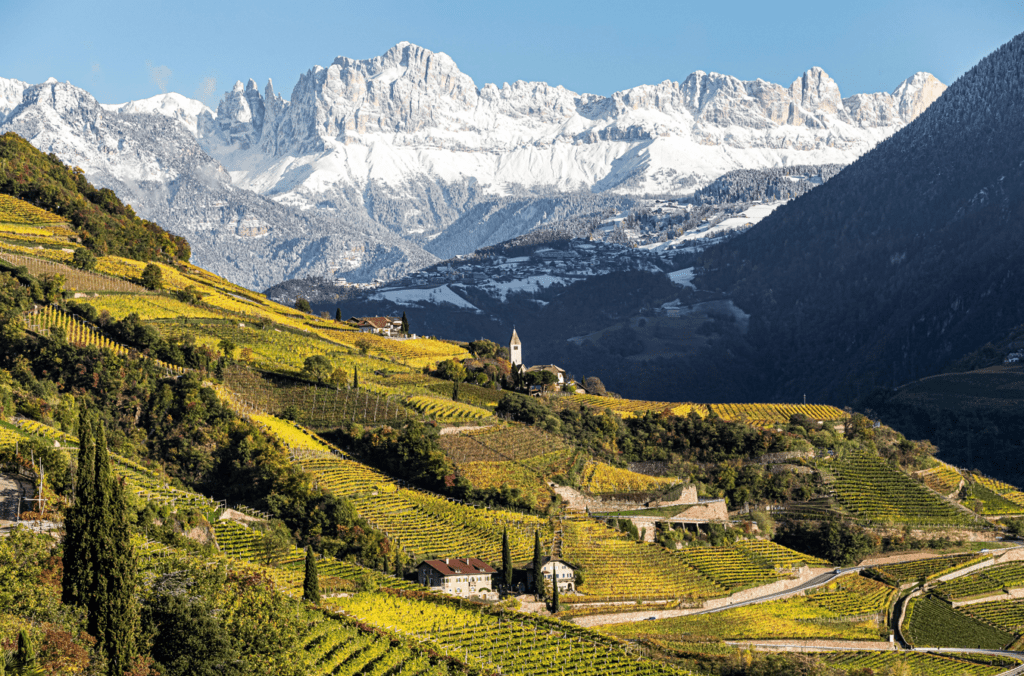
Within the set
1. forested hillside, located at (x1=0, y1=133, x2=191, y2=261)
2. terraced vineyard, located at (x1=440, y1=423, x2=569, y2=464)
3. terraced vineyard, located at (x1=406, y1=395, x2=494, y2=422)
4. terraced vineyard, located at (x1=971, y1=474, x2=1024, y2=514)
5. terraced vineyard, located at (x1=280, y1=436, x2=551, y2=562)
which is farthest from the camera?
forested hillside, located at (x1=0, y1=133, x2=191, y2=261)

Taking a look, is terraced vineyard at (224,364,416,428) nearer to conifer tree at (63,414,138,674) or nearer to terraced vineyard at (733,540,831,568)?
terraced vineyard at (733,540,831,568)

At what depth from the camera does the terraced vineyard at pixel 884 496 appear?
3221 inches

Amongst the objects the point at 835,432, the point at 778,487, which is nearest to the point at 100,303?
the point at 778,487

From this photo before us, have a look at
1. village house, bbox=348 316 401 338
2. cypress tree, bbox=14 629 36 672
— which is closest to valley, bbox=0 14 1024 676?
cypress tree, bbox=14 629 36 672

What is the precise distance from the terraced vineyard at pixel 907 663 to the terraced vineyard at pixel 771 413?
39260 millimetres

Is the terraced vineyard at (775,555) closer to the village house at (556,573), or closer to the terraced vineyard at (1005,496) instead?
the village house at (556,573)

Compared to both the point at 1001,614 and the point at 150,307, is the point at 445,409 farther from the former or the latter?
the point at 1001,614

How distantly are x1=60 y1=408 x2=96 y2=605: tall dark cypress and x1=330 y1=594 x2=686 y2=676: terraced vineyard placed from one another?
14.4 metres

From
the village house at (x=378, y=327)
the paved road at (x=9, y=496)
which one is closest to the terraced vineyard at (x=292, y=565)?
the paved road at (x=9, y=496)

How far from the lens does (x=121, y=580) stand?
30078 millimetres

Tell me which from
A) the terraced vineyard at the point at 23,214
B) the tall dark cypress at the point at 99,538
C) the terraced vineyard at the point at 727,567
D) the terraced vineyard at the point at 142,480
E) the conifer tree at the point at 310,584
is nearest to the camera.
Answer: the tall dark cypress at the point at 99,538

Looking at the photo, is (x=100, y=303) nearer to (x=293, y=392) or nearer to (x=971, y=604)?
(x=293, y=392)

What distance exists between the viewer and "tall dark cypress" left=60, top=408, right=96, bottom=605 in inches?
1177

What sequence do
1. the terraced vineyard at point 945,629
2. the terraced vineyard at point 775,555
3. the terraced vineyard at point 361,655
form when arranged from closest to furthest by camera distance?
the terraced vineyard at point 361,655 → the terraced vineyard at point 945,629 → the terraced vineyard at point 775,555
